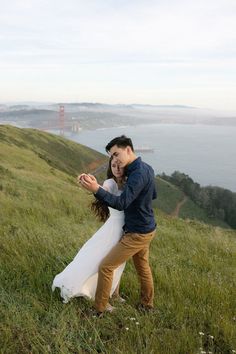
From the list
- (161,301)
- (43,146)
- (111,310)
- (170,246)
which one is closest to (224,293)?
(161,301)

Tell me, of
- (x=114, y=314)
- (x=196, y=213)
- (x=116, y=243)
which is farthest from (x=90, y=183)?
(x=196, y=213)

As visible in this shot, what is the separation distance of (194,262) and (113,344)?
3231 millimetres

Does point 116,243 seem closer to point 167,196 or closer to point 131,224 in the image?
point 131,224

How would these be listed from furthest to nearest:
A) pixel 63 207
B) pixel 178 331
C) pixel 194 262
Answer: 1. pixel 63 207
2. pixel 194 262
3. pixel 178 331

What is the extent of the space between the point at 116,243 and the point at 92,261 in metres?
0.34

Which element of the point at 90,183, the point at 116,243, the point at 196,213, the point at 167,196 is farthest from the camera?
the point at 167,196

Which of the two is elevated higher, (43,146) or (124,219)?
(124,219)

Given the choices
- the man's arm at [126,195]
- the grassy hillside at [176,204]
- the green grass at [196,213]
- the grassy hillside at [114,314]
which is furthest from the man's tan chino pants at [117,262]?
the green grass at [196,213]

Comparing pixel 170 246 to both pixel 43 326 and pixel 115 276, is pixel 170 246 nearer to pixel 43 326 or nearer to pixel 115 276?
pixel 115 276

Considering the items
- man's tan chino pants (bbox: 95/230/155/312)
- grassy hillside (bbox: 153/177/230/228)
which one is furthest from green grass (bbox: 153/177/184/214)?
man's tan chino pants (bbox: 95/230/155/312)

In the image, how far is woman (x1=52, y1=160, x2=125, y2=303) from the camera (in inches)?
165

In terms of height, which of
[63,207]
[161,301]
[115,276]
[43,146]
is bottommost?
[43,146]

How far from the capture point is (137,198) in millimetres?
4148

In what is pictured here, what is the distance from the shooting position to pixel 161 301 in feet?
14.4
